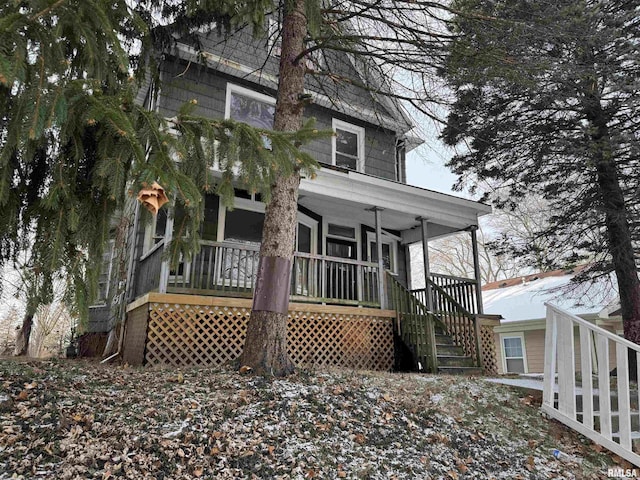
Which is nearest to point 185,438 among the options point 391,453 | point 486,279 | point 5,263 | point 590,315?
point 391,453

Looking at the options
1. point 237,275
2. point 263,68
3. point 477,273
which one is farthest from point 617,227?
point 263,68

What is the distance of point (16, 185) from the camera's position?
3.49 metres

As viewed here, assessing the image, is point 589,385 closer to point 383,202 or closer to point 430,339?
point 430,339

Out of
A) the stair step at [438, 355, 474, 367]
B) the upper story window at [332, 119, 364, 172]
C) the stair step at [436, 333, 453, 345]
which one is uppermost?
the upper story window at [332, 119, 364, 172]

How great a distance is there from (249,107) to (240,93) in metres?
0.37

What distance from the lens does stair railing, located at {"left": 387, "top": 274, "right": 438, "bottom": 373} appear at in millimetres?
7711

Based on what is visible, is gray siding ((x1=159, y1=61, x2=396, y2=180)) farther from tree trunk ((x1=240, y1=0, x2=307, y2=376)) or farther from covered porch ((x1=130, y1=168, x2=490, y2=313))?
tree trunk ((x1=240, y1=0, x2=307, y2=376))

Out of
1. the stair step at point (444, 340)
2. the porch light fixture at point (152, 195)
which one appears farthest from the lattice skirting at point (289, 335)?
the porch light fixture at point (152, 195)

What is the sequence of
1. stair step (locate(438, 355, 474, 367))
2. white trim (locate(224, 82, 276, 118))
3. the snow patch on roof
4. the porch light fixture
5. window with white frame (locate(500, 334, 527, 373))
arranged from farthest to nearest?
window with white frame (locate(500, 334, 527, 373)) < the snow patch on roof < white trim (locate(224, 82, 276, 118)) < stair step (locate(438, 355, 474, 367)) < the porch light fixture

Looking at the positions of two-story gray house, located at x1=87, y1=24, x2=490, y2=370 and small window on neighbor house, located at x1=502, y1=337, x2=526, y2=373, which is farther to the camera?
small window on neighbor house, located at x1=502, y1=337, x2=526, y2=373

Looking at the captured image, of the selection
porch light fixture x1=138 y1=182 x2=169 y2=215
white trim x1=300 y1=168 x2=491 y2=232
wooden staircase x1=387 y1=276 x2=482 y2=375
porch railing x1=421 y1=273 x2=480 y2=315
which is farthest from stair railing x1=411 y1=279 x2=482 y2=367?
porch light fixture x1=138 y1=182 x2=169 y2=215

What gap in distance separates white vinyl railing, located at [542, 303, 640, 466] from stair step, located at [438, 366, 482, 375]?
101 inches

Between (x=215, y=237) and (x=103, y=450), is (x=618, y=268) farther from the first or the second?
(x=103, y=450)

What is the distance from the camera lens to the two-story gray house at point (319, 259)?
720 cm
